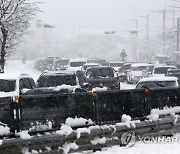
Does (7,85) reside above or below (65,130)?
above

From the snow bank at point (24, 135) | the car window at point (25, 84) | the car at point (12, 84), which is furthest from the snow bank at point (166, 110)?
the car window at point (25, 84)

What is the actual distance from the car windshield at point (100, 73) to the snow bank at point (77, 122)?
42.9 feet

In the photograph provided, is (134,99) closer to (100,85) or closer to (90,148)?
(90,148)

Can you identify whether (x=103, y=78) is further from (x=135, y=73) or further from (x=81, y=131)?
(x=81, y=131)

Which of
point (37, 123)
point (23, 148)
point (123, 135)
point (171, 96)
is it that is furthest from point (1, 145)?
point (171, 96)

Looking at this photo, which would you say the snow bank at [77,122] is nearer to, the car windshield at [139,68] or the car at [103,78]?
the car at [103,78]

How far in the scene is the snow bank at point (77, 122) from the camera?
30.7ft

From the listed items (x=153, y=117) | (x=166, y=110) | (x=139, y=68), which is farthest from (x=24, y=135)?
(x=139, y=68)

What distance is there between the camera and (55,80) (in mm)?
16281

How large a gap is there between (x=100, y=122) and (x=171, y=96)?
2.63m

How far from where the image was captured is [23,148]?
829 cm

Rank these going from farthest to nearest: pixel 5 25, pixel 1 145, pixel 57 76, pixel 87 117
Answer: pixel 5 25 < pixel 57 76 < pixel 87 117 < pixel 1 145

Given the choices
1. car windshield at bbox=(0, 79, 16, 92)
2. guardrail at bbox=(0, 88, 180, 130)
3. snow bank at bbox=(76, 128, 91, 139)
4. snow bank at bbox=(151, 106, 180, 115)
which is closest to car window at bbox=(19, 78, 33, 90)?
car windshield at bbox=(0, 79, 16, 92)

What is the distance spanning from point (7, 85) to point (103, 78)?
8.76 metres
